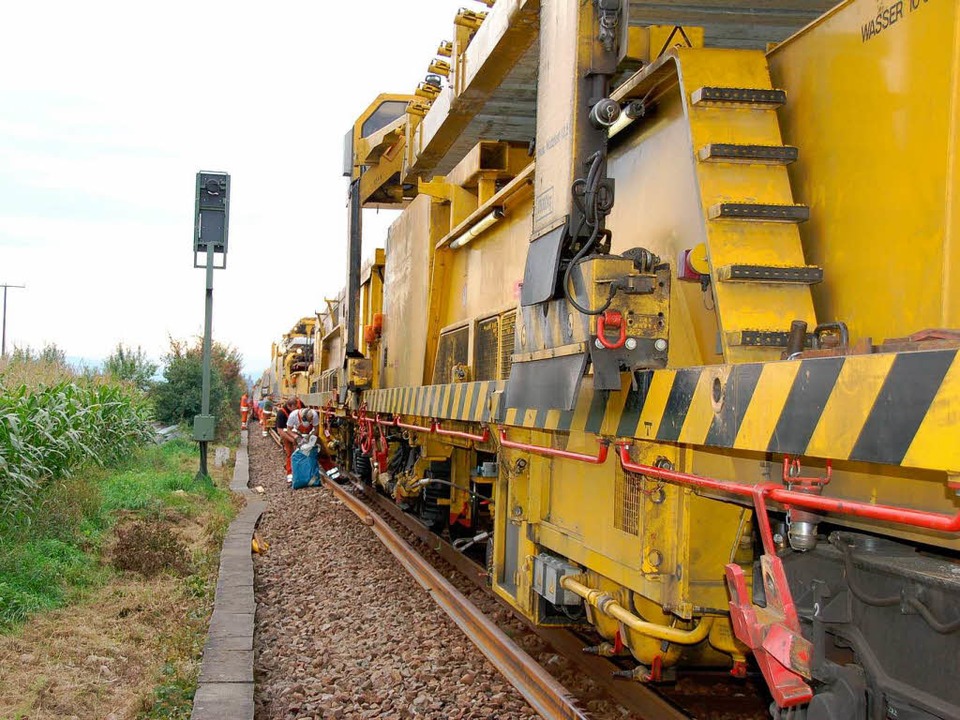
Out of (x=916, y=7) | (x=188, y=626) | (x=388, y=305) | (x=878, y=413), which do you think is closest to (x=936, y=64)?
(x=916, y=7)

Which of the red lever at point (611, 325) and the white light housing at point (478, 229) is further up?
the white light housing at point (478, 229)

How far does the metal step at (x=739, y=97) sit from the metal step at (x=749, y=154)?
8.2 inches

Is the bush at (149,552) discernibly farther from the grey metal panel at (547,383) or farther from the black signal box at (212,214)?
the black signal box at (212,214)

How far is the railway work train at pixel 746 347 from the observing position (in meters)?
2.26

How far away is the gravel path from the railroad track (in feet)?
0.28

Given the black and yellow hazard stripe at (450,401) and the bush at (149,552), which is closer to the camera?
the black and yellow hazard stripe at (450,401)

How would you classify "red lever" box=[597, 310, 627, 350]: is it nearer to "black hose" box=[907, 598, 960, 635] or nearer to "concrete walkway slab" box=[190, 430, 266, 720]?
"black hose" box=[907, 598, 960, 635]

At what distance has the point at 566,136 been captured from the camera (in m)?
3.54

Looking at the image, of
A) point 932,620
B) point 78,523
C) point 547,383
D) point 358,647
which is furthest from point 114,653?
point 932,620

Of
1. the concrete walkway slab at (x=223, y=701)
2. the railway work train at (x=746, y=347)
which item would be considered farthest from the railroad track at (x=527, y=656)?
the concrete walkway slab at (x=223, y=701)

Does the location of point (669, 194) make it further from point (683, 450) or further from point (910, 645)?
point (910, 645)

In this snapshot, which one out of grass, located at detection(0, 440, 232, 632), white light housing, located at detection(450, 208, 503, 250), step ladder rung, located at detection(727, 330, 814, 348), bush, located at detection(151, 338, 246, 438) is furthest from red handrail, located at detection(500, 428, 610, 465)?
bush, located at detection(151, 338, 246, 438)

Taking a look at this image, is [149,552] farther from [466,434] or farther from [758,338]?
[758,338]

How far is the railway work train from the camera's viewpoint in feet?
7.43
